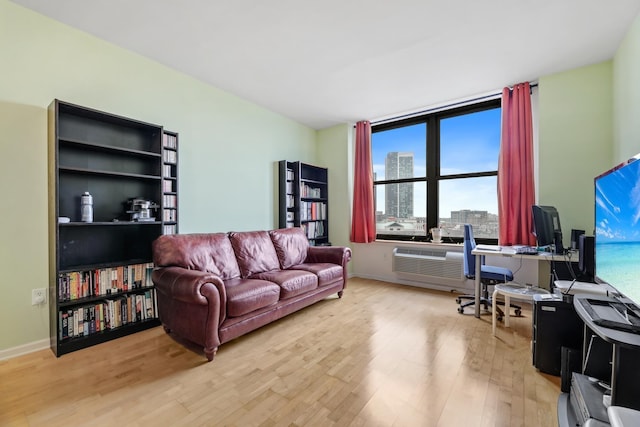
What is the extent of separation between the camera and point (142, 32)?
2.41 meters

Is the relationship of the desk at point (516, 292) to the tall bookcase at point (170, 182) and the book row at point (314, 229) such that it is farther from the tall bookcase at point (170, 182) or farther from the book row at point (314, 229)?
the tall bookcase at point (170, 182)

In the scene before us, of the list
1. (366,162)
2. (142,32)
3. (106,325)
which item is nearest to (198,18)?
(142,32)

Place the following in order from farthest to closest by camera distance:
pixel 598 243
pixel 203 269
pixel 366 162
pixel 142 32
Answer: pixel 366 162, pixel 203 269, pixel 142 32, pixel 598 243

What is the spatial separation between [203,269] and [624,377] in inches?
113

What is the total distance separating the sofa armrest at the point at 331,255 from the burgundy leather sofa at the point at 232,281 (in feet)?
0.04

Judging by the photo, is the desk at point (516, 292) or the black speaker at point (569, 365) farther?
the desk at point (516, 292)

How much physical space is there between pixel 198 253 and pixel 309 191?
93.7 inches

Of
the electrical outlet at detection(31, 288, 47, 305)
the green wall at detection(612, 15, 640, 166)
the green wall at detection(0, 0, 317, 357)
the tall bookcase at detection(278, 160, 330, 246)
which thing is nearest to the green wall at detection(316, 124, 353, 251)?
the tall bookcase at detection(278, 160, 330, 246)

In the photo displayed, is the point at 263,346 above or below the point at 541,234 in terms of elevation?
below

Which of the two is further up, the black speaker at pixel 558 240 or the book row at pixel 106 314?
the black speaker at pixel 558 240

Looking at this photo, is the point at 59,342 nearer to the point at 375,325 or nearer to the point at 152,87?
the point at 152,87

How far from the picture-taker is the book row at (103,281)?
2.16m

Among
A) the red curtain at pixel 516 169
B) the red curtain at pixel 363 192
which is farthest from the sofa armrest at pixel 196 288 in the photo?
the red curtain at pixel 516 169

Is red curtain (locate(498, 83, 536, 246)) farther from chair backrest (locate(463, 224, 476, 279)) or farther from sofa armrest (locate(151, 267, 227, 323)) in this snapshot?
sofa armrest (locate(151, 267, 227, 323))
